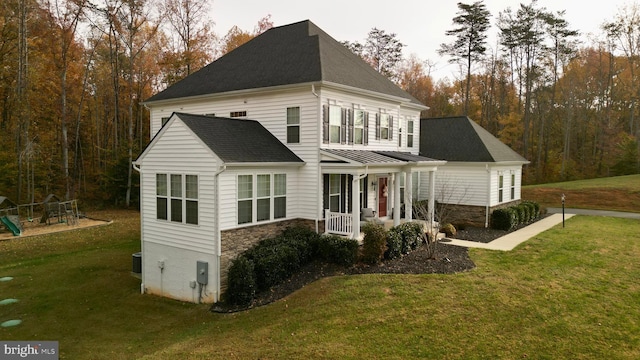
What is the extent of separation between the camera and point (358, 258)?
1322cm

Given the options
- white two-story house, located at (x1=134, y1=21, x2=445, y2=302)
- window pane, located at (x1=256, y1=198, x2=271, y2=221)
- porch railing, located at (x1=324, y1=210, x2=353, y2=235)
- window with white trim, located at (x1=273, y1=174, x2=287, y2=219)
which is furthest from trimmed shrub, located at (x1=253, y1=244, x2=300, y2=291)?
porch railing, located at (x1=324, y1=210, x2=353, y2=235)

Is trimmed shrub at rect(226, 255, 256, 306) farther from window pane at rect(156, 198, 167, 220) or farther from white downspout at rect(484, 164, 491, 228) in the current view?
white downspout at rect(484, 164, 491, 228)

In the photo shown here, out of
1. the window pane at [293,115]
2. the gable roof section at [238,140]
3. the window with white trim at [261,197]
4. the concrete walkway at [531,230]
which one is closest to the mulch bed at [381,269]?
the concrete walkway at [531,230]

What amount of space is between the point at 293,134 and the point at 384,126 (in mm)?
5056

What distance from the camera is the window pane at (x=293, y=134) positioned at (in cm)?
1500

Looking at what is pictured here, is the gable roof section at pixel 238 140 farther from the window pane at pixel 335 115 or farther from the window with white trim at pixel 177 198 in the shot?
the window pane at pixel 335 115

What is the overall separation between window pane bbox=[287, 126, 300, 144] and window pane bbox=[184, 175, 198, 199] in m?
4.10

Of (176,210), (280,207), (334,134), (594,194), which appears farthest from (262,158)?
(594,194)

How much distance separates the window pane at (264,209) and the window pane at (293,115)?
10.5 ft

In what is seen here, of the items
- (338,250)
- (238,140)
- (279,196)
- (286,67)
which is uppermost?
(286,67)

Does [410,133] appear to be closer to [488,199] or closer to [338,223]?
[488,199]

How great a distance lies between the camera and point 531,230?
64.0 feet

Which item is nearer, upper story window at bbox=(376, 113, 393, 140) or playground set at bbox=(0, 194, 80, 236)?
upper story window at bbox=(376, 113, 393, 140)

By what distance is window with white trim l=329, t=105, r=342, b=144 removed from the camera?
1511cm
